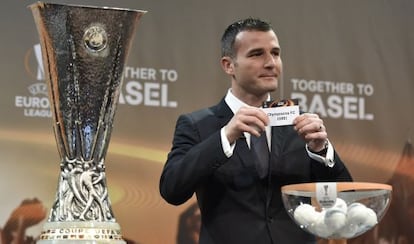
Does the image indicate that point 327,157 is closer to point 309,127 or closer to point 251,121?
point 309,127

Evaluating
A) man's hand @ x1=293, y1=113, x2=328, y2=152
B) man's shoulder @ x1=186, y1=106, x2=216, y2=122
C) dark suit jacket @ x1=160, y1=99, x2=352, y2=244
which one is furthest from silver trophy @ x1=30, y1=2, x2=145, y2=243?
man's hand @ x1=293, y1=113, x2=328, y2=152

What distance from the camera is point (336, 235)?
1.61m

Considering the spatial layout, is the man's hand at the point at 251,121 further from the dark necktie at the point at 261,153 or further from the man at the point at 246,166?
the dark necktie at the point at 261,153

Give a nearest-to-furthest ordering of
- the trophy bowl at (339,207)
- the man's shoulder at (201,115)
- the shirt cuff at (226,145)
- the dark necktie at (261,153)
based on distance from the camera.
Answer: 1. the trophy bowl at (339,207)
2. the shirt cuff at (226,145)
3. the dark necktie at (261,153)
4. the man's shoulder at (201,115)

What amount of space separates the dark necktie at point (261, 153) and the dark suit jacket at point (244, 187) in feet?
0.05

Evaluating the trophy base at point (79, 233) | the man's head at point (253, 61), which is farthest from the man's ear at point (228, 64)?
the trophy base at point (79, 233)

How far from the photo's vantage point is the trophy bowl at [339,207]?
1598 mm

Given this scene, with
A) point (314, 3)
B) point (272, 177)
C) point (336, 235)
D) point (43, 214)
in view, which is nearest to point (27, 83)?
point (43, 214)

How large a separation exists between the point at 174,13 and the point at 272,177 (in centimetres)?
207

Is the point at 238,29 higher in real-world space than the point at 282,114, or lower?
higher

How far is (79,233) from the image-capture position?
1.84m

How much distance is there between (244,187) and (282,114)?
10.9 inches

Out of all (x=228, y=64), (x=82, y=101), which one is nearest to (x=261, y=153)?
(x=228, y=64)

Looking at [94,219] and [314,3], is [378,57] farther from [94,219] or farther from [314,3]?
[94,219]
